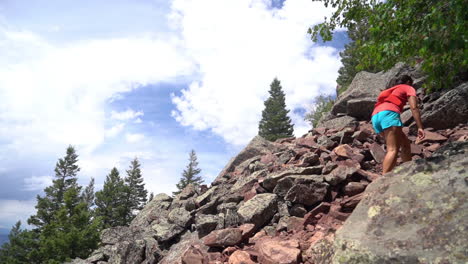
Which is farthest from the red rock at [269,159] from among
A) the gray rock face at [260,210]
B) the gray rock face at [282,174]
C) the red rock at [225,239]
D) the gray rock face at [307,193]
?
the red rock at [225,239]

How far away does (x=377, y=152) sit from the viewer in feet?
27.4

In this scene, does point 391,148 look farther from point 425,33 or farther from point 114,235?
point 114,235

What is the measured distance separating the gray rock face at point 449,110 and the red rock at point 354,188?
15.6 ft

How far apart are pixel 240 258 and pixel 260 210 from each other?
183 cm

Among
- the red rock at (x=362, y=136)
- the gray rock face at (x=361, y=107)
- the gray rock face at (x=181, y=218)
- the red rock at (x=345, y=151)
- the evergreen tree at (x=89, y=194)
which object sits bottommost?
the gray rock face at (x=181, y=218)

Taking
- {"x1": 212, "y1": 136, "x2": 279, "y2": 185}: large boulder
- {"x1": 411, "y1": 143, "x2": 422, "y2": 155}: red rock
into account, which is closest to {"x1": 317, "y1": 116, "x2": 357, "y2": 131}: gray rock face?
{"x1": 212, "y1": 136, "x2": 279, "y2": 185}: large boulder

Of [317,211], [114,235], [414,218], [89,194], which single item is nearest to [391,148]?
[317,211]

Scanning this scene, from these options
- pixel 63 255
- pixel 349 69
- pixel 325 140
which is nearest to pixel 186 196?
pixel 325 140

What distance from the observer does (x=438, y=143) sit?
8.16 metres

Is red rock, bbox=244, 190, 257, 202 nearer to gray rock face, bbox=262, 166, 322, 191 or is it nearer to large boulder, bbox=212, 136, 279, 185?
gray rock face, bbox=262, 166, 322, 191

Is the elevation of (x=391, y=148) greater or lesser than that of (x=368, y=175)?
greater

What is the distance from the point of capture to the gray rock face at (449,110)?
8859 mm

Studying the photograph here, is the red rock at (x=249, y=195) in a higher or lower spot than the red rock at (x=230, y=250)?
higher

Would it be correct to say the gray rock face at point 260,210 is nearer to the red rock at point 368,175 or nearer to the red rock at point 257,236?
the red rock at point 257,236
